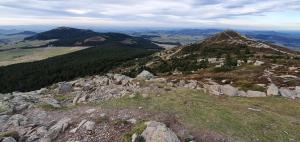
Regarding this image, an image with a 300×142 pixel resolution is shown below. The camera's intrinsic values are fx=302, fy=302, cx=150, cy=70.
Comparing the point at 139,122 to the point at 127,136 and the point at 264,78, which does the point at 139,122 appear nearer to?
the point at 127,136

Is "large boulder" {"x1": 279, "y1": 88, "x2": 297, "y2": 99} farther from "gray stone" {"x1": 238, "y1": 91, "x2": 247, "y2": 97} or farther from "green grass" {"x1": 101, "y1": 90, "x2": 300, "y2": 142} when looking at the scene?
"green grass" {"x1": 101, "y1": 90, "x2": 300, "y2": 142}

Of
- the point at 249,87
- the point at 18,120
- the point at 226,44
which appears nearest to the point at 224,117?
the point at 18,120

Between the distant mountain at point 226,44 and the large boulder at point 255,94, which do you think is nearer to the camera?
the large boulder at point 255,94

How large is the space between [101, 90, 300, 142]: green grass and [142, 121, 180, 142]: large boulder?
130 inches

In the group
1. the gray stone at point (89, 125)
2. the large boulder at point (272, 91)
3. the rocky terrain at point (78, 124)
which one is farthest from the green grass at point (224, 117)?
the large boulder at point (272, 91)

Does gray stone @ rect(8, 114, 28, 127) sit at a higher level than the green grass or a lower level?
lower

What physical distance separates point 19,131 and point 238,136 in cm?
1857

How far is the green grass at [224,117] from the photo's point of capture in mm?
25031

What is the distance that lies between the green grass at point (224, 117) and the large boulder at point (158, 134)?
329 cm

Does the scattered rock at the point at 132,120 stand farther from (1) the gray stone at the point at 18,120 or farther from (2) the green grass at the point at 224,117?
(1) the gray stone at the point at 18,120

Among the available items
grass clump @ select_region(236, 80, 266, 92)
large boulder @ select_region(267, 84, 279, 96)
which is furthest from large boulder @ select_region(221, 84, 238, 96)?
large boulder @ select_region(267, 84, 279, 96)

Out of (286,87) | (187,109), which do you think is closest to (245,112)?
→ (187,109)

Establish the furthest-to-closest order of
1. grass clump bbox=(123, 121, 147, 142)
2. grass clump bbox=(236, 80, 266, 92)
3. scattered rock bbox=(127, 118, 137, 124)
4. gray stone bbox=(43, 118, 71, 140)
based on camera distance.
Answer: grass clump bbox=(236, 80, 266, 92) → scattered rock bbox=(127, 118, 137, 124) → gray stone bbox=(43, 118, 71, 140) → grass clump bbox=(123, 121, 147, 142)

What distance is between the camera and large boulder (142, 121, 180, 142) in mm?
21744
